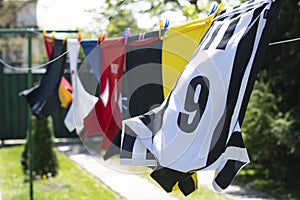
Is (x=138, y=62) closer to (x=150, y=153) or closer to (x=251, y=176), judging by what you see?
(x=150, y=153)

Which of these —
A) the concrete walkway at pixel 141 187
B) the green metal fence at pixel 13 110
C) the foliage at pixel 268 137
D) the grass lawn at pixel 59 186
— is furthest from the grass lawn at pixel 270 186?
the green metal fence at pixel 13 110

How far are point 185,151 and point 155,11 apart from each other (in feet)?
14.9

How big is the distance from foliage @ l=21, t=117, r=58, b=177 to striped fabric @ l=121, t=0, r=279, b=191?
5.48 metres

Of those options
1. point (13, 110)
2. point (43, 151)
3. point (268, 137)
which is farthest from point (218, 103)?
point (13, 110)

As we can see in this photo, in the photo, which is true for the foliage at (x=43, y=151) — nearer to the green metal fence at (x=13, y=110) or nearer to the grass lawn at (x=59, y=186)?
the grass lawn at (x=59, y=186)

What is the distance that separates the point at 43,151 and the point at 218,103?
5.72 m

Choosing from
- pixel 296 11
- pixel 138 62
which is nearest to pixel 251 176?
pixel 296 11

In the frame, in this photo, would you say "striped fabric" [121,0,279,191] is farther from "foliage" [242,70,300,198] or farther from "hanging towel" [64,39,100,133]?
"foliage" [242,70,300,198]

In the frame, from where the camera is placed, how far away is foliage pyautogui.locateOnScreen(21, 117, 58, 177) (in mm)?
7797

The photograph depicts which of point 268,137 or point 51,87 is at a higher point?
point 51,87

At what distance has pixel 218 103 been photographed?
→ 7.97 ft

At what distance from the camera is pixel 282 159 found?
719cm

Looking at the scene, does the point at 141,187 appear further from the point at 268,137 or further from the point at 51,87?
the point at 51,87

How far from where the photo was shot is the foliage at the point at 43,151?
25.6 ft
